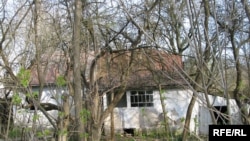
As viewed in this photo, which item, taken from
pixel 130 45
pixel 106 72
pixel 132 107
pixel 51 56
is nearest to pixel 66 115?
pixel 51 56

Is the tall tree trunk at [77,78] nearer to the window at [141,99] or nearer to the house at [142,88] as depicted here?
the house at [142,88]

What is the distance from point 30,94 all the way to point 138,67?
8.29 metres

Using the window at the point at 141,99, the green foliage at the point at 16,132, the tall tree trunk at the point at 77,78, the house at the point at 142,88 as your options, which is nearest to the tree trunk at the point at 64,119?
the house at the point at 142,88

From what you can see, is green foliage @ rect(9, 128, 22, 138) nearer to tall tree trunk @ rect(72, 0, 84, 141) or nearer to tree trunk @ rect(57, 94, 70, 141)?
tree trunk @ rect(57, 94, 70, 141)

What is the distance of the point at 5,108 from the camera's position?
30.5 feet

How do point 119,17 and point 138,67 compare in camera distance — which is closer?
point 119,17

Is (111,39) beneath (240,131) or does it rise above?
above

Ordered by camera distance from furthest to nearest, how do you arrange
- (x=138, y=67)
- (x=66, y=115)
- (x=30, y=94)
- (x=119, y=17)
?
(x=138, y=67)
(x=119, y=17)
(x=66, y=115)
(x=30, y=94)

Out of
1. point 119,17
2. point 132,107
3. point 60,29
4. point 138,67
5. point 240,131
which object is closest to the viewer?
point 240,131

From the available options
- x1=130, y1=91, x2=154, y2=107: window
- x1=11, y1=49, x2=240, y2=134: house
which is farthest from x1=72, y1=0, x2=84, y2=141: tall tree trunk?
x1=130, y1=91, x2=154, y2=107: window

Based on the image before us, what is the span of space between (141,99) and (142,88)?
5258 millimetres

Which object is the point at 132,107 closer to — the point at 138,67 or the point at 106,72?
the point at 138,67

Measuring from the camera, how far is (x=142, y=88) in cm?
1780

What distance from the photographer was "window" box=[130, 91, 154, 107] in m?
22.7
